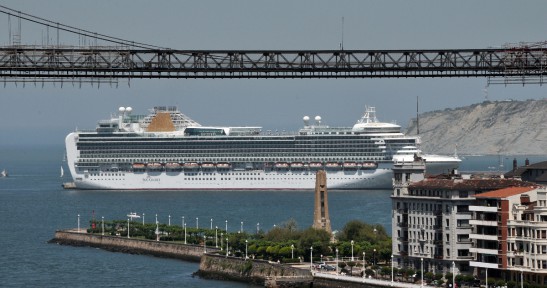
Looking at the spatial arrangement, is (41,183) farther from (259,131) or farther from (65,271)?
(65,271)

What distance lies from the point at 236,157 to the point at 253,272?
8652cm

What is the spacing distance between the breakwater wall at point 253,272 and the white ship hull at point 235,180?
76.3m

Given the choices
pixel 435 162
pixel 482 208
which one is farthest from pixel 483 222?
pixel 435 162

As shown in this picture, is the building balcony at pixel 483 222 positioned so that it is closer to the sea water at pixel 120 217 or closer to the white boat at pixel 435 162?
the sea water at pixel 120 217

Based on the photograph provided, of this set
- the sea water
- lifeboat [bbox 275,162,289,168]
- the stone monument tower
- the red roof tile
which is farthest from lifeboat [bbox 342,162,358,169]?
the red roof tile

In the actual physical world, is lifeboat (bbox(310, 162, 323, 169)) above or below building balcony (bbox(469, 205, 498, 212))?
above

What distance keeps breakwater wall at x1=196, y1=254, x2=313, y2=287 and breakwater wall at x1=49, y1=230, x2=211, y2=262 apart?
564 centimetres

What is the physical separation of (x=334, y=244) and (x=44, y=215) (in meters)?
46.8

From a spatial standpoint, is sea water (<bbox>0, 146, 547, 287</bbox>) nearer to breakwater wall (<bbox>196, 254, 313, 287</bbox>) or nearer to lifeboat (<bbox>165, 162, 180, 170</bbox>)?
breakwater wall (<bbox>196, 254, 313, 287</bbox>)

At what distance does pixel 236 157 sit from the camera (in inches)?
6299

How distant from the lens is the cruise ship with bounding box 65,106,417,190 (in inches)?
6176

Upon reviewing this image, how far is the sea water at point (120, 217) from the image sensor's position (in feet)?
252

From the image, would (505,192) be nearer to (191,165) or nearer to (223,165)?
Result: (223,165)

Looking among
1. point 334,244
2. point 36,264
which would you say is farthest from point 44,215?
point 334,244
